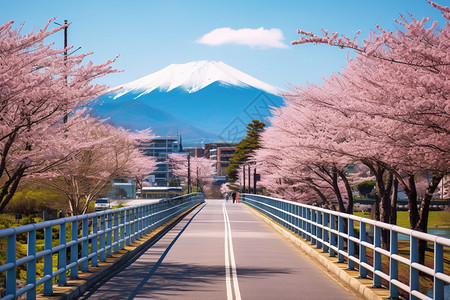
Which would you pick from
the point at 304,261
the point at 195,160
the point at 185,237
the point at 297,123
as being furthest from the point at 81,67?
the point at 195,160

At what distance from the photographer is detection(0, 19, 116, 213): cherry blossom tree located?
48.9 ft

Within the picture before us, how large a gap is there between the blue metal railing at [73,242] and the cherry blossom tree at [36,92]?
2632 mm

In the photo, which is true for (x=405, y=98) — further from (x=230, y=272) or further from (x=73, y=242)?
(x=73, y=242)

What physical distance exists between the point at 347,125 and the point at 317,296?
948cm

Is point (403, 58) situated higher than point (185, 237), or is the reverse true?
point (403, 58)

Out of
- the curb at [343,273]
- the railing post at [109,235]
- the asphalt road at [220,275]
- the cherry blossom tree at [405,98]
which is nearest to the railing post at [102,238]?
the railing post at [109,235]

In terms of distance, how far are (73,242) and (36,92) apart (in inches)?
222

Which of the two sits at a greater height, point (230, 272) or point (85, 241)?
point (85, 241)

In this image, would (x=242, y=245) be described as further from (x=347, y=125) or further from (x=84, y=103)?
(x=84, y=103)

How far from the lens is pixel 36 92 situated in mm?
15859

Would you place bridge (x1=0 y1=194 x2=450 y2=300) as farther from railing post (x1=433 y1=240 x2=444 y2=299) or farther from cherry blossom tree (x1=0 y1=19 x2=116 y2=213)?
cherry blossom tree (x1=0 y1=19 x2=116 y2=213)

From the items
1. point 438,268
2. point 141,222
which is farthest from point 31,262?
point 141,222

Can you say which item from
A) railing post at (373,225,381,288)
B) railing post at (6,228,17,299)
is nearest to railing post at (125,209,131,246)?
railing post at (373,225,381,288)

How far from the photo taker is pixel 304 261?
17156 mm
